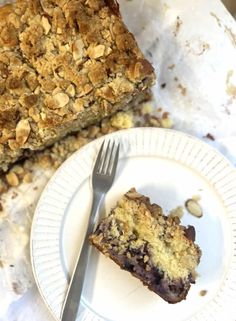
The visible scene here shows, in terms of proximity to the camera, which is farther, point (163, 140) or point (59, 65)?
point (163, 140)

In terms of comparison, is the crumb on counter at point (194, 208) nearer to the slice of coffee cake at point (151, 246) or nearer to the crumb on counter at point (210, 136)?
the slice of coffee cake at point (151, 246)

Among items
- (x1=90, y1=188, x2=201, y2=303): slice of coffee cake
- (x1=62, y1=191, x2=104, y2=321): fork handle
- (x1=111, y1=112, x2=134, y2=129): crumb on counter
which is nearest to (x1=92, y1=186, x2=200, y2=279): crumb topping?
(x1=90, y1=188, x2=201, y2=303): slice of coffee cake

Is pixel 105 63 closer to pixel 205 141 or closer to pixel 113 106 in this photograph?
pixel 113 106

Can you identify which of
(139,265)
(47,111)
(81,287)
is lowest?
(81,287)

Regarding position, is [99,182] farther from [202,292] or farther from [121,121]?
[202,292]

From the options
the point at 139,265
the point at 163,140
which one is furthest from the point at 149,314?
the point at 163,140

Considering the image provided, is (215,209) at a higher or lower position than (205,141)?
lower

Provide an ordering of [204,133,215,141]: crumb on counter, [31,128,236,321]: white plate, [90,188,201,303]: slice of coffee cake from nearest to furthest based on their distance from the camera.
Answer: [90,188,201,303]: slice of coffee cake → [31,128,236,321]: white plate → [204,133,215,141]: crumb on counter

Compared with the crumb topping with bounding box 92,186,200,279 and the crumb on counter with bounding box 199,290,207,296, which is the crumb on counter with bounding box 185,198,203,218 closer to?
the crumb topping with bounding box 92,186,200,279
